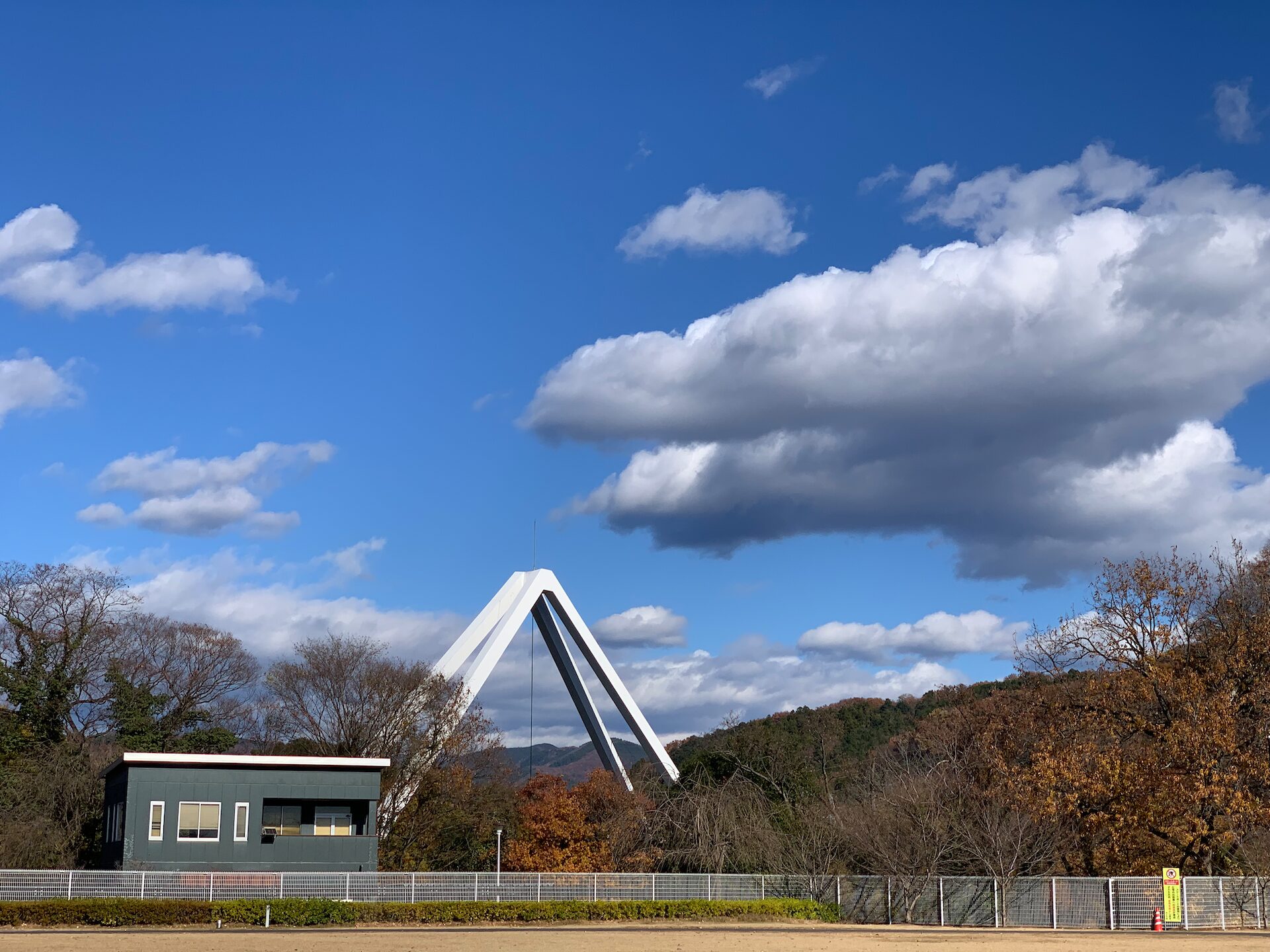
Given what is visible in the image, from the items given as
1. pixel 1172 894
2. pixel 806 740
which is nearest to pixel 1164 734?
pixel 1172 894

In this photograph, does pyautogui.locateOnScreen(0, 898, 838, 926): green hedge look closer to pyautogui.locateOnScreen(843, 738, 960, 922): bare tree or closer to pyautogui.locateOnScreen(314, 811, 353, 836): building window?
pyautogui.locateOnScreen(843, 738, 960, 922): bare tree

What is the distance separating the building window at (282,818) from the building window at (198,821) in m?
1.60

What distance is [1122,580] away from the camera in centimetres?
3312

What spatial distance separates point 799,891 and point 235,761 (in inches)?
611

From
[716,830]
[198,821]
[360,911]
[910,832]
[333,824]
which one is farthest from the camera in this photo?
[716,830]

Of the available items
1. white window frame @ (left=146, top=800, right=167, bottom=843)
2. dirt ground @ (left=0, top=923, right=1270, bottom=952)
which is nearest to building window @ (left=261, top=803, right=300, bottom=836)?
white window frame @ (left=146, top=800, right=167, bottom=843)

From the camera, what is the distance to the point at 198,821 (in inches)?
1315

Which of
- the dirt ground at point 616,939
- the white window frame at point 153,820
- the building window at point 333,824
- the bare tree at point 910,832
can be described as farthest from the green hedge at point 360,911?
the building window at point 333,824

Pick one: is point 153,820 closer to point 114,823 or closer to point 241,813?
point 241,813

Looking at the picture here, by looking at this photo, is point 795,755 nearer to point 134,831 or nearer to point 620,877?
point 620,877

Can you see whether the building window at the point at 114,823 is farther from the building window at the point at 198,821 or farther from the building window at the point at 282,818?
the building window at the point at 282,818

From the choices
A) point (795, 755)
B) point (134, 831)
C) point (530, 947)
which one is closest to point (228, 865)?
point (134, 831)

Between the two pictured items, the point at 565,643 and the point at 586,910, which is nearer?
the point at 586,910

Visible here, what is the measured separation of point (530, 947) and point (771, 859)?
15512 millimetres
